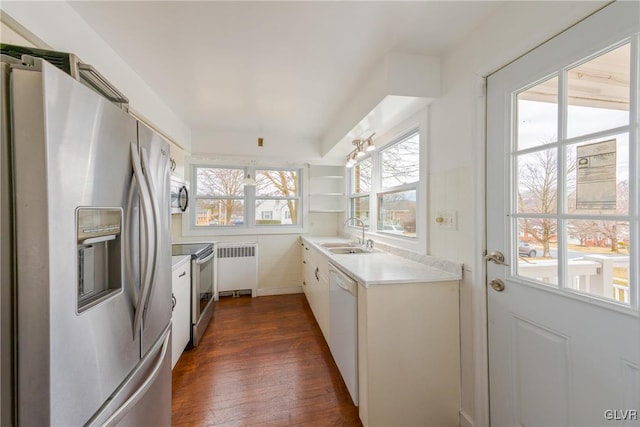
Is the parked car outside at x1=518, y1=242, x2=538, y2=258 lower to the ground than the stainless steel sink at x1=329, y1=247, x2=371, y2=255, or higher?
higher

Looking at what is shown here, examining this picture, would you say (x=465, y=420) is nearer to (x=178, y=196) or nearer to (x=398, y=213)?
(x=398, y=213)

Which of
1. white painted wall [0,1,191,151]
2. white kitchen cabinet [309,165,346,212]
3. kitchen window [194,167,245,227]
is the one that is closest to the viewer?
white painted wall [0,1,191,151]

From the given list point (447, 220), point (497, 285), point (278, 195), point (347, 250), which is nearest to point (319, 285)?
point (347, 250)

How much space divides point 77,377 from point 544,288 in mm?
1787

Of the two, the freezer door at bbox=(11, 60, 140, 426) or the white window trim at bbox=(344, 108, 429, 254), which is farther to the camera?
the white window trim at bbox=(344, 108, 429, 254)

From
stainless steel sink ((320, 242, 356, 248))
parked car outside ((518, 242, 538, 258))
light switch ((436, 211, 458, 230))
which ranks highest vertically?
light switch ((436, 211, 458, 230))

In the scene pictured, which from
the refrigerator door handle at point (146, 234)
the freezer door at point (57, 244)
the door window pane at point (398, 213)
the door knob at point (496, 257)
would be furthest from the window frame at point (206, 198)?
the door knob at point (496, 257)

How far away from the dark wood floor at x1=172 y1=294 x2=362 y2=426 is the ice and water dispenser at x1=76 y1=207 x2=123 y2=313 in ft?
4.18

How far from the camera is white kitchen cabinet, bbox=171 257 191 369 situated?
6.24ft

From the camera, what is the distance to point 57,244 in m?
0.63

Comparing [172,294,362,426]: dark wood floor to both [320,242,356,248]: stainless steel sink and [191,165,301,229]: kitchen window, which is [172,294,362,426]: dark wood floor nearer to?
[320,242,356,248]: stainless steel sink

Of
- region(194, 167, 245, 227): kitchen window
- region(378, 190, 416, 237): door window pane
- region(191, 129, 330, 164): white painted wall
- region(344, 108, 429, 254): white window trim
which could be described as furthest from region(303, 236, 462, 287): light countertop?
region(194, 167, 245, 227): kitchen window

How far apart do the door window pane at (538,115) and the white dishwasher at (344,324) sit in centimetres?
122

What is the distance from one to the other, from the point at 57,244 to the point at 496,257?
1808 millimetres
